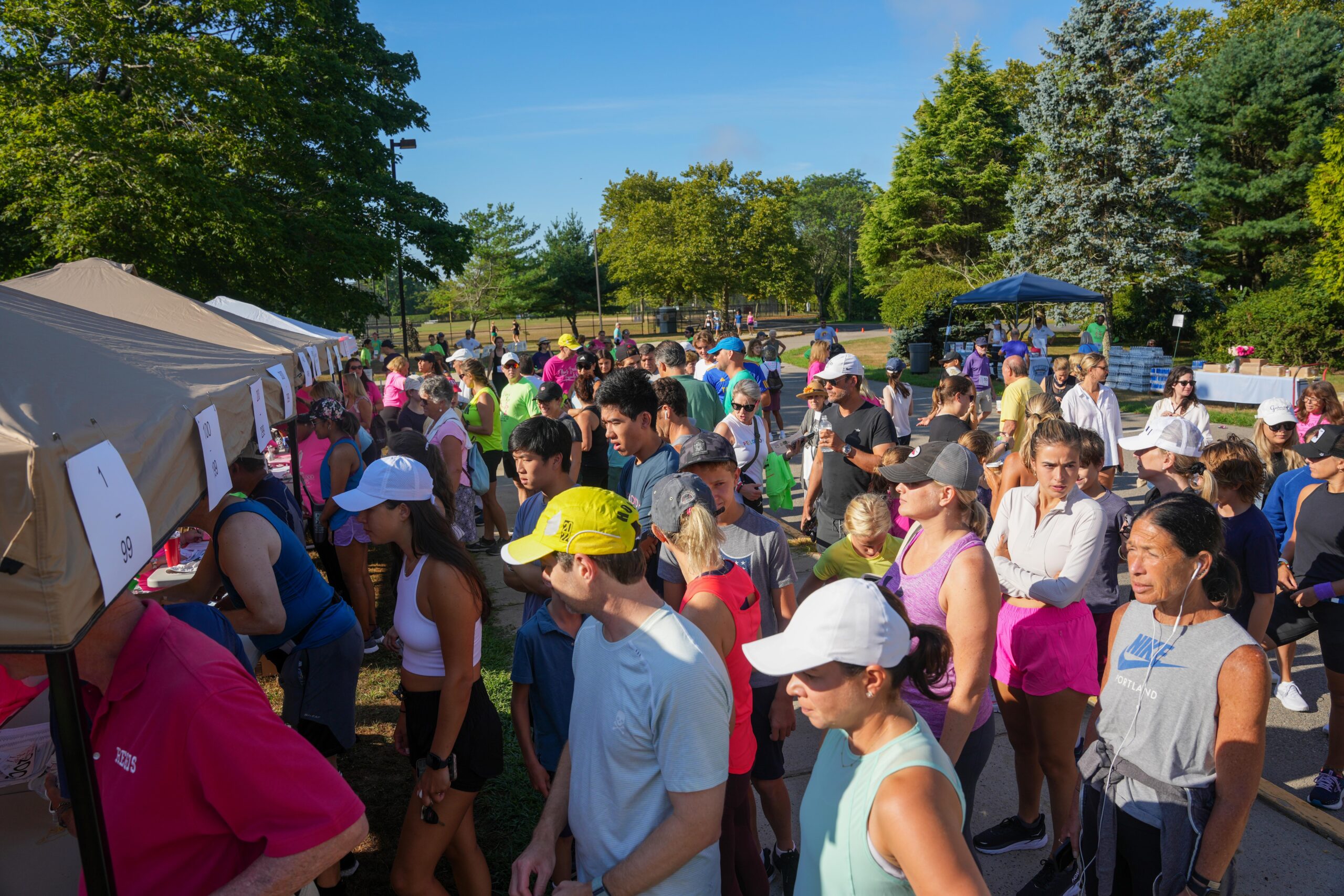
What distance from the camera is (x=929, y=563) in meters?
2.87

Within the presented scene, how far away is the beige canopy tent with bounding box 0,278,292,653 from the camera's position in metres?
1.33

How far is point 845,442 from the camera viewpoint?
5.52m

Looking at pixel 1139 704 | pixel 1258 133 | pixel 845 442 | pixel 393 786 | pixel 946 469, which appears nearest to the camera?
pixel 1139 704

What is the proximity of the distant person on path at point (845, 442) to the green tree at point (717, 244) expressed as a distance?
4109 cm

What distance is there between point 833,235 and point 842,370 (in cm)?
8012

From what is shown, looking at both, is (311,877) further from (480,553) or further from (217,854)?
(480,553)

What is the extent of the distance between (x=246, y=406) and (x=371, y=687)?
263 cm

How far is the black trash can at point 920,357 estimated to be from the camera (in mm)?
24875

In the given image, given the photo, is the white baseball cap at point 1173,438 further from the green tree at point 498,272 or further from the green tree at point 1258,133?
the green tree at point 498,272

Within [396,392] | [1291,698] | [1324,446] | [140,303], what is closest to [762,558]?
[1324,446]

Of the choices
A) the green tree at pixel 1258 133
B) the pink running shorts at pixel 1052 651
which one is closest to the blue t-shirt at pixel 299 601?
the pink running shorts at pixel 1052 651

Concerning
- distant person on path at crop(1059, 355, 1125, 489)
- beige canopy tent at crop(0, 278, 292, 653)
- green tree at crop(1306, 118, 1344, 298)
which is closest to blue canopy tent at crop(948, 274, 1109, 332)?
green tree at crop(1306, 118, 1344, 298)

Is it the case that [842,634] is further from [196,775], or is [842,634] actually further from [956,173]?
[956,173]

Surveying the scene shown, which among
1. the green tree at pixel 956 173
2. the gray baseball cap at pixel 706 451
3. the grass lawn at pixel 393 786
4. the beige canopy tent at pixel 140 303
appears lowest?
the grass lawn at pixel 393 786
